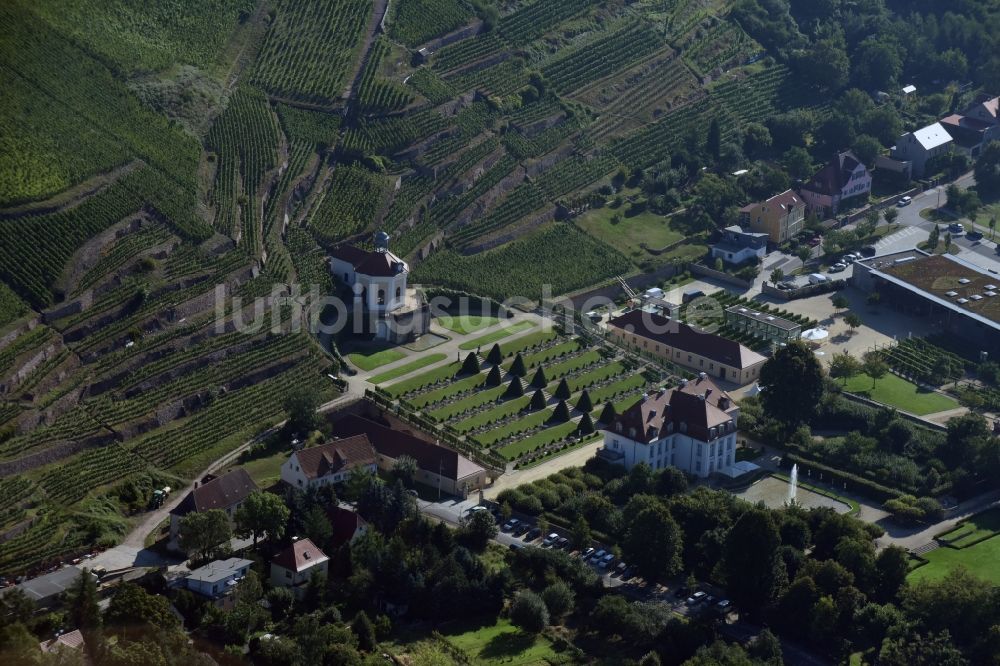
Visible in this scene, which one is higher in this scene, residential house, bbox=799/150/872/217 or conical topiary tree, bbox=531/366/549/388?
residential house, bbox=799/150/872/217

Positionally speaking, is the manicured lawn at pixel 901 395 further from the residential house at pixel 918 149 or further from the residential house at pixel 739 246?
the residential house at pixel 918 149

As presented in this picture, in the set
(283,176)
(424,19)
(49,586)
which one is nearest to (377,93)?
(424,19)

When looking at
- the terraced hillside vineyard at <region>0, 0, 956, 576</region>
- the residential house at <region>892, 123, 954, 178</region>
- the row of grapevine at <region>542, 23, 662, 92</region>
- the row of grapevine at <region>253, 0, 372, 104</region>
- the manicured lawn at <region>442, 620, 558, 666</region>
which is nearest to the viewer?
the manicured lawn at <region>442, 620, 558, 666</region>

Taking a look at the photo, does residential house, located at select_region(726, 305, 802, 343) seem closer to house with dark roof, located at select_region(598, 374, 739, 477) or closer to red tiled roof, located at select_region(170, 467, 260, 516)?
house with dark roof, located at select_region(598, 374, 739, 477)

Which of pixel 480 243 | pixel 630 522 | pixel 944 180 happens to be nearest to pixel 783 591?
pixel 630 522

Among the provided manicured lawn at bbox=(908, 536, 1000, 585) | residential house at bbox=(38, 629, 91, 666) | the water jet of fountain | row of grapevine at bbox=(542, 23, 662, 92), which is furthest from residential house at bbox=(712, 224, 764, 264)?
residential house at bbox=(38, 629, 91, 666)

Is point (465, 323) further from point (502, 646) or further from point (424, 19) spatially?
point (424, 19)

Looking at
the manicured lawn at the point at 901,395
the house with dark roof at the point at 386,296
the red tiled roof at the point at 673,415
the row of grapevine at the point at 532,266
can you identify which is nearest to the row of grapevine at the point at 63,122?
the house with dark roof at the point at 386,296

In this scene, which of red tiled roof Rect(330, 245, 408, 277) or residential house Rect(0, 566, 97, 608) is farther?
red tiled roof Rect(330, 245, 408, 277)
